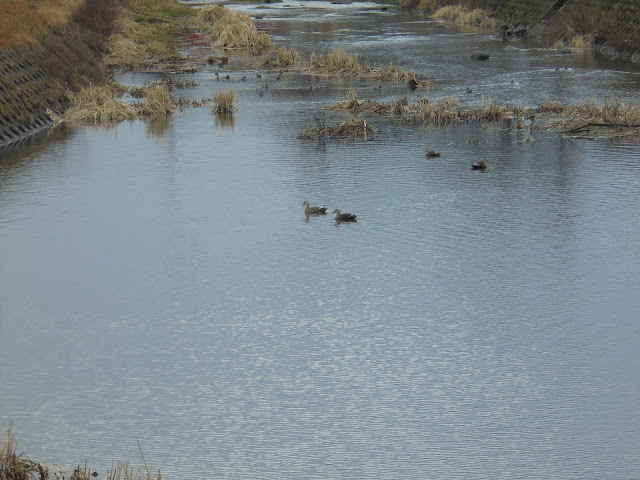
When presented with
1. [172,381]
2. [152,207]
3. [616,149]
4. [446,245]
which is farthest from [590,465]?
[616,149]

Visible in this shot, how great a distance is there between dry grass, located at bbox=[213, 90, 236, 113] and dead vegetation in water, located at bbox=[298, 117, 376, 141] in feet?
13.6

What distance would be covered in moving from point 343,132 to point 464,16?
A: 35903 millimetres

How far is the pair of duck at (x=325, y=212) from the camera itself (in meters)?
17.2

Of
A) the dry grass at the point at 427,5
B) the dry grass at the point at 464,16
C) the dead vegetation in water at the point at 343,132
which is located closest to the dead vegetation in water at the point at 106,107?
the dead vegetation in water at the point at 343,132

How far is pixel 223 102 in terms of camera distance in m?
28.8

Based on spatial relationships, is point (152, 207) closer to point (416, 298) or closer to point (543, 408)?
point (416, 298)

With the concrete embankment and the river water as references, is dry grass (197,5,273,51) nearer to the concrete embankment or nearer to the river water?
the concrete embankment

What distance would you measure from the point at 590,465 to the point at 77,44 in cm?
3200

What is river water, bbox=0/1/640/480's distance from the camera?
955 centimetres

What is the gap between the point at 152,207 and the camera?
18562mm

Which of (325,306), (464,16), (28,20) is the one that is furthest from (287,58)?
(325,306)

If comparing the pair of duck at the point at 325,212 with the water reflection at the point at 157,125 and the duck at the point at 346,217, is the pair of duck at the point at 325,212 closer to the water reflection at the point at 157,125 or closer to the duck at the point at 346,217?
the duck at the point at 346,217

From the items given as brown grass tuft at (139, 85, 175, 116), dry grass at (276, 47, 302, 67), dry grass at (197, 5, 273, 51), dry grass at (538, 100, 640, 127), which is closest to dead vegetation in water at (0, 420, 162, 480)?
dry grass at (538, 100, 640, 127)

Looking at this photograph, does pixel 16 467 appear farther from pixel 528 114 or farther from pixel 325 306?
pixel 528 114
